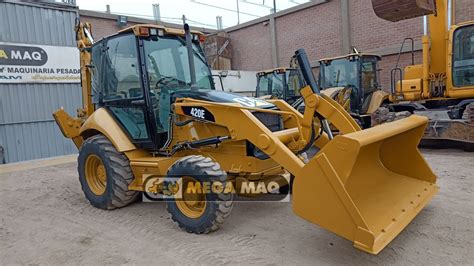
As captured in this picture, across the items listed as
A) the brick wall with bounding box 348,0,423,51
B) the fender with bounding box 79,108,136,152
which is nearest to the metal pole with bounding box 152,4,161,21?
the brick wall with bounding box 348,0,423,51

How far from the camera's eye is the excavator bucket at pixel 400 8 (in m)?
5.70

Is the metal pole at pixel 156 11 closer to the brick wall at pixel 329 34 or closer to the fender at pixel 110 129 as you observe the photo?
the brick wall at pixel 329 34

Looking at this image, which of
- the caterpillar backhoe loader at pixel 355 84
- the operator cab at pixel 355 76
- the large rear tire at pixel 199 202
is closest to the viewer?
the large rear tire at pixel 199 202

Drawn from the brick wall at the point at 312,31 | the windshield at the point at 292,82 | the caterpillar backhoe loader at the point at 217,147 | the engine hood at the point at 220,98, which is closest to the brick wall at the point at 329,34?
the brick wall at the point at 312,31

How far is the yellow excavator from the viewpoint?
7.14 m

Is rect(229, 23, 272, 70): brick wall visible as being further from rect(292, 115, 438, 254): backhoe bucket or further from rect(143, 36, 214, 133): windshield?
rect(292, 115, 438, 254): backhoe bucket

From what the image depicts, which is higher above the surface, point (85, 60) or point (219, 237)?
point (85, 60)

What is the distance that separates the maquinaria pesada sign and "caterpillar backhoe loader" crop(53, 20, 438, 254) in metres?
5.07

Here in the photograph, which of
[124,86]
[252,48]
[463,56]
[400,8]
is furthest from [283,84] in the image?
[124,86]

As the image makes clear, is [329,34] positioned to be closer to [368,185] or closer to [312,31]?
[312,31]

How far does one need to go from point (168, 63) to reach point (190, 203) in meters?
1.72

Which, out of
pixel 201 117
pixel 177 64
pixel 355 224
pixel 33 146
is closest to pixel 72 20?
pixel 33 146

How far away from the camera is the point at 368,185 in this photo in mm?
3502

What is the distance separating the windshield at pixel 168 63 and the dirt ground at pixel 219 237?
1531 millimetres
